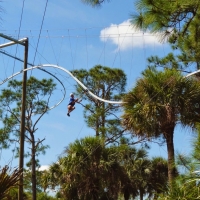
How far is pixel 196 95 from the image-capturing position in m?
14.0

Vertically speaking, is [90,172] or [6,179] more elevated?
[90,172]

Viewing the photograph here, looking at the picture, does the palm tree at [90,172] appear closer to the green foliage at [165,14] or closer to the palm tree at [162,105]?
the palm tree at [162,105]

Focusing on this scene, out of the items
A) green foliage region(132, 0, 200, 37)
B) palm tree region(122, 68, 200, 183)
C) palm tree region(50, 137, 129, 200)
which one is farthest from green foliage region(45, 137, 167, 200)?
green foliage region(132, 0, 200, 37)

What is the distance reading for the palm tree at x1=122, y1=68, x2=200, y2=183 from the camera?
44.3 ft

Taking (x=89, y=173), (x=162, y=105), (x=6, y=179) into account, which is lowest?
(x=6, y=179)

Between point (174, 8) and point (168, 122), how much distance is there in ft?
18.5

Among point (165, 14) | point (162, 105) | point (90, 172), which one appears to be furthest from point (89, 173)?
point (165, 14)

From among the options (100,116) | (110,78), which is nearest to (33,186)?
(100,116)

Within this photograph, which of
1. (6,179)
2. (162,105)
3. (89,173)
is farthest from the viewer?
(89,173)

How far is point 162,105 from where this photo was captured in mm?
13578

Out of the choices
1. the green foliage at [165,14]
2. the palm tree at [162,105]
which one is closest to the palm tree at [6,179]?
the green foliage at [165,14]

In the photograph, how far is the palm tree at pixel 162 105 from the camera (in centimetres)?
1352

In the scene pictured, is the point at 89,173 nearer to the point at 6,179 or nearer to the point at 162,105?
the point at 162,105

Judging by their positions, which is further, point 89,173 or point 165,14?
point 89,173
